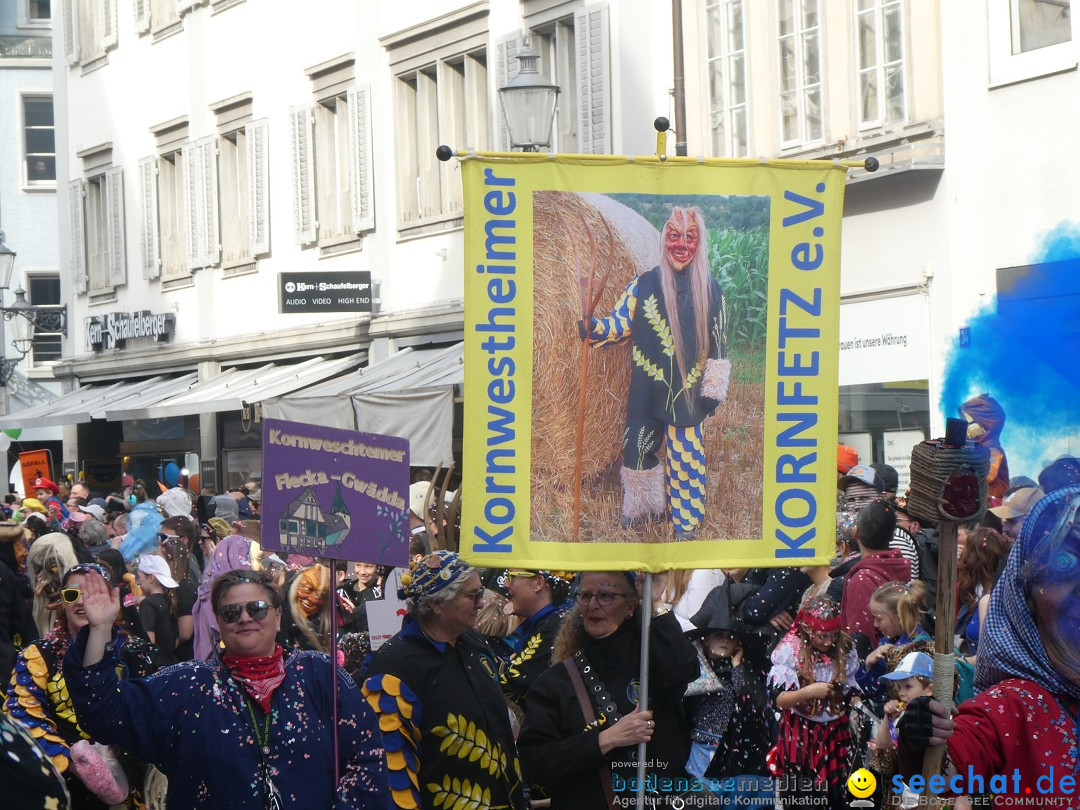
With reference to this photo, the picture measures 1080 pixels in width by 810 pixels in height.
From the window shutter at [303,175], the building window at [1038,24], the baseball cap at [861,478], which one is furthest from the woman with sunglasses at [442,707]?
the window shutter at [303,175]

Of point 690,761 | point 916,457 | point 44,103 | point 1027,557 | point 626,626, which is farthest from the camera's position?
point 44,103

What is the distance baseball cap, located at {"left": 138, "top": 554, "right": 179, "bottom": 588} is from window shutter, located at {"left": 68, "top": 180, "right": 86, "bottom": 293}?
21.2 metres

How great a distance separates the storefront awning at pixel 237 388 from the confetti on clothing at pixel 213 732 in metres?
16.9

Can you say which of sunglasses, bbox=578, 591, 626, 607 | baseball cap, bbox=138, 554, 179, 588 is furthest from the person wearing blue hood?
baseball cap, bbox=138, 554, 179, 588

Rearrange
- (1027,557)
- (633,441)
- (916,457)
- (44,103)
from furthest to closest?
(44,103), (633,441), (916,457), (1027,557)

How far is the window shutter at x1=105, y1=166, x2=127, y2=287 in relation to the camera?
2912 centimetres

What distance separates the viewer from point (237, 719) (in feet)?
16.0

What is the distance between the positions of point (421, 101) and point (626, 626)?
16.4 meters

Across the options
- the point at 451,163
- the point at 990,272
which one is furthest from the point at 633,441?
the point at 451,163

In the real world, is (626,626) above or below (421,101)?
below

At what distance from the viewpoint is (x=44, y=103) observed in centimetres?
3844

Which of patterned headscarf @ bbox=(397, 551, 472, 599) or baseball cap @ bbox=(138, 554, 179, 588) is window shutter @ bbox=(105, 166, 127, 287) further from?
patterned headscarf @ bbox=(397, 551, 472, 599)

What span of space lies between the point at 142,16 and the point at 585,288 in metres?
24.6

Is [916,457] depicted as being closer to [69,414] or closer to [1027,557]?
[1027,557]
